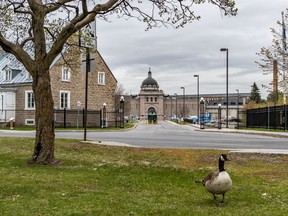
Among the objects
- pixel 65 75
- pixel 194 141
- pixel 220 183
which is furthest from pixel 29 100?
pixel 220 183

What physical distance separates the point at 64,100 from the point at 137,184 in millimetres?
38453

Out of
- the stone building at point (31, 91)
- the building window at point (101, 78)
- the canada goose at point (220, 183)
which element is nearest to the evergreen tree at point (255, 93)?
the building window at point (101, 78)

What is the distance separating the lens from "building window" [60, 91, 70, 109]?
4624 cm

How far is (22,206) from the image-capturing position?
676cm

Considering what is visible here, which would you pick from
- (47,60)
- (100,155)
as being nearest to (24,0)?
(47,60)

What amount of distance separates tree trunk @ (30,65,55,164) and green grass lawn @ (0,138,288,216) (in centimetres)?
55

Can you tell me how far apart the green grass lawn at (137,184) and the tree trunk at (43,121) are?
552mm

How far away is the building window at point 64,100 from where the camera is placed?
46237 millimetres

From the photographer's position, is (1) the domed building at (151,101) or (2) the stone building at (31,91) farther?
(1) the domed building at (151,101)

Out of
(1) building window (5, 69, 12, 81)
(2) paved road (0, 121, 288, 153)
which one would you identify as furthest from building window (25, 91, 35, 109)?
(2) paved road (0, 121, 288, 153)

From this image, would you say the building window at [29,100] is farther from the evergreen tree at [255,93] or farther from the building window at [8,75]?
the evergreen tree at [255,93]

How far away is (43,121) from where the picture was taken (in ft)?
41.0

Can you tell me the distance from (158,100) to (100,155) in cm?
14173

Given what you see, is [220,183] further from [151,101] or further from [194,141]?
[151,101]
